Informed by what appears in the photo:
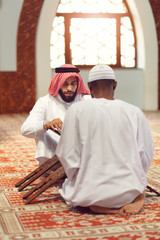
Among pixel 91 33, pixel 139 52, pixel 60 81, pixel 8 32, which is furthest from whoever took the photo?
pixel 139 52

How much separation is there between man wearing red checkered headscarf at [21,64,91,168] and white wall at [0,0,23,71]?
6825 millimetres

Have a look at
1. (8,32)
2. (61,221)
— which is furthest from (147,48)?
(61,221)

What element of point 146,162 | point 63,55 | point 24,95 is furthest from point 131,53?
point 146,162

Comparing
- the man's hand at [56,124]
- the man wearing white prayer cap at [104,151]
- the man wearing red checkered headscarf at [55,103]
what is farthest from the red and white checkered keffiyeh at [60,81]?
the man wearing white prayer cap at [104,151]

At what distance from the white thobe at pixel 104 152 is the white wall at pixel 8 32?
802 centimetres

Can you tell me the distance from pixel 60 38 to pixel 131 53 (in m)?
1.85

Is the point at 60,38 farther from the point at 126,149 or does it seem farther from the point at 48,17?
the point at 126,149

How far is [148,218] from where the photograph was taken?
2.88 meters

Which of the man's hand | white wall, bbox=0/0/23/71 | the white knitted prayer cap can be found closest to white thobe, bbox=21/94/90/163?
the man's hand

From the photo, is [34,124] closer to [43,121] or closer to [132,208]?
[43,121]

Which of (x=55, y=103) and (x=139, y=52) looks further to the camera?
(x=139, y=52)

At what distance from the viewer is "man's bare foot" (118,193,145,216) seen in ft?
9.66

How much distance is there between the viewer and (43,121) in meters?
3.88

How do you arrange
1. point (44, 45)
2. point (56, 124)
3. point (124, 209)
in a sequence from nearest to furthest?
point (124, 209), point (56, 124), point (44, 45)
